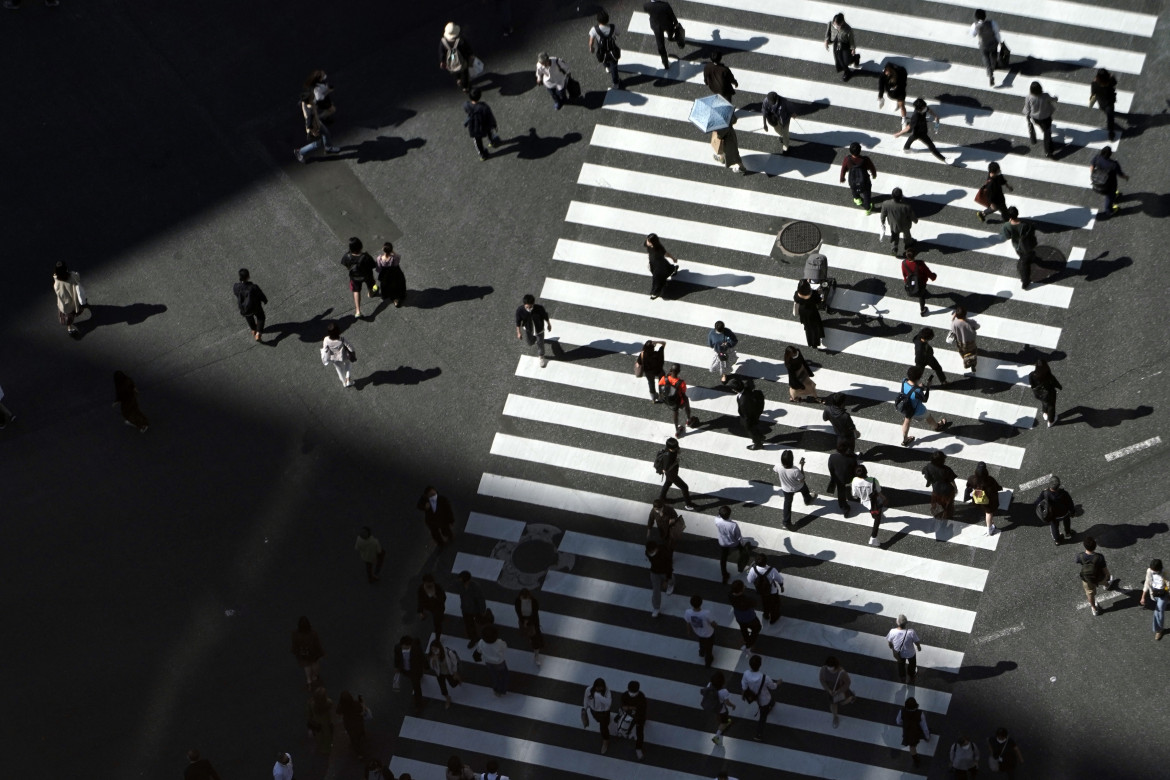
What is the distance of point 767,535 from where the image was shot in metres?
33.7

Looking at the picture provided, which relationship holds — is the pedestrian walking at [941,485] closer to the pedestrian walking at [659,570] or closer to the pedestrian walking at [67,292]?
the pedestrian walking at [659,570]

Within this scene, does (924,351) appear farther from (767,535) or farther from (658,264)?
(658,264)

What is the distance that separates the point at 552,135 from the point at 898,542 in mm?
11358

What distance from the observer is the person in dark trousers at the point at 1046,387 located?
32938mm

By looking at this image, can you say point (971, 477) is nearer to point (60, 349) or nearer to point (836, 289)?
point (836, 289)

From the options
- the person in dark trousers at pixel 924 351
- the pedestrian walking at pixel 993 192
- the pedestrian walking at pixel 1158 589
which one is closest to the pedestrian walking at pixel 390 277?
the person in dark trousers at pixel 924 351

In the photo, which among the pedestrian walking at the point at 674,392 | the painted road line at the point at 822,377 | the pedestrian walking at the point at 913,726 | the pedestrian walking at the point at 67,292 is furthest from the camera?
the pedestrian walking at the point at 67,292

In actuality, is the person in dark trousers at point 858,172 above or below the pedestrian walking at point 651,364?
above

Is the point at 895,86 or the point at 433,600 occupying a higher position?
the point at 895,86

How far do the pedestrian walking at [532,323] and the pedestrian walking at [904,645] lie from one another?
28.4ft

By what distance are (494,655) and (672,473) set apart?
4642mm

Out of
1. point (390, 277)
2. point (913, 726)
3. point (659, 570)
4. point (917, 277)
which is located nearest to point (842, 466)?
point (659, 570)

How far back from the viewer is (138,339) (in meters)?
37.0

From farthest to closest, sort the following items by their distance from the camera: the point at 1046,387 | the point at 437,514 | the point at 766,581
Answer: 1. the point at 437,514
2. the point at 1046,387
3. the point at 766,581
